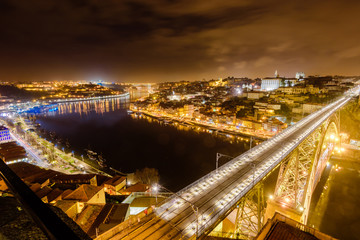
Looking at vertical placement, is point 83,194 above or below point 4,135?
above

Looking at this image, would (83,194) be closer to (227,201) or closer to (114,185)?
(114,185)

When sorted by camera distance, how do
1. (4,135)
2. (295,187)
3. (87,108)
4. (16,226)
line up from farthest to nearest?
1. (87,108)
2. (4,135)
3. (295,187)
4. (16,226)

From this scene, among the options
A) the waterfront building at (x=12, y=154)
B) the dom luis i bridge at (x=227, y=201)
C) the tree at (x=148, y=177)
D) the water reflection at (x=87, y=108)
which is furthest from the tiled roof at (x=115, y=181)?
the water reflection at (x=87, y=108)

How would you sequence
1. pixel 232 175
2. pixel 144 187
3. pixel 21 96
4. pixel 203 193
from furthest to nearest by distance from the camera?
pixel 21 96, pixel 144 187, pixel 232 175, pixel 203 193

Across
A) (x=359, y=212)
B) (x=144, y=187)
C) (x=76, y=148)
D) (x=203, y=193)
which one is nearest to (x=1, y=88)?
(x=76, y=148)

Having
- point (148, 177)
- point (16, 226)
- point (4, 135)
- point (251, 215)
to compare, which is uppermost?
point (16, 226)

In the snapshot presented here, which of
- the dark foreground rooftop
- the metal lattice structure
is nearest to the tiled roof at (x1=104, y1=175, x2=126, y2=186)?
the metal lattice structure

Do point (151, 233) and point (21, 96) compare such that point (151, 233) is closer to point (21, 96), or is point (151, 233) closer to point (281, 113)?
point (281, 113)

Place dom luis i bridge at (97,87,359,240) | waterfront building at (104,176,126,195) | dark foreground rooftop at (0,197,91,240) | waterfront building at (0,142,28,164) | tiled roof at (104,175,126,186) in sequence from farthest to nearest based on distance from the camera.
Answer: waterfront building at (0,142,28,164)
tiled roof at (104,175,126,186)
waterfront building at (104,176,126,195)
dom luis i bridge at (97,87,359,240)
dark foreground rooftop at (0,197,91,240)

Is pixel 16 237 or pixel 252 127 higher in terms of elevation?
pixel 16 237

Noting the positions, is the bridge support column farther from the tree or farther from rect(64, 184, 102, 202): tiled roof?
the tree

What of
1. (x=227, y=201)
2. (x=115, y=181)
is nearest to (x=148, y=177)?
(x=115, y=181)
